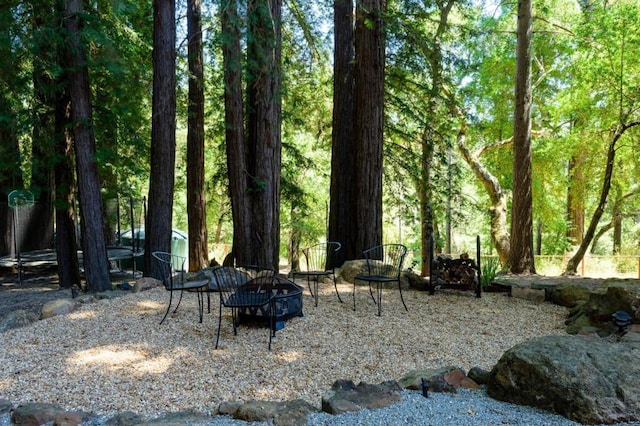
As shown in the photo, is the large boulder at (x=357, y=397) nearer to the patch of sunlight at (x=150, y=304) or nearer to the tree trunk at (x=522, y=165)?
the patch of sunlight at (x=150, y=304)

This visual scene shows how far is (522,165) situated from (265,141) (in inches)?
239

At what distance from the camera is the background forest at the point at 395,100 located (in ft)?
24.0

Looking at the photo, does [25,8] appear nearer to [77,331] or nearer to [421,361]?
[77,331]

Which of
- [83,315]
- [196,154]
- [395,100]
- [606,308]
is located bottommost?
[83,315]

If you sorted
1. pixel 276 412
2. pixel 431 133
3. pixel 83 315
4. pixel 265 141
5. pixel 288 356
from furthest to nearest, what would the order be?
pixel 431 133, pixel 265 141, pixel 83 315, pixel 288 356, pixel 276 412

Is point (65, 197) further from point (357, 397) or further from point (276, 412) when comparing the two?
point (357, 397)

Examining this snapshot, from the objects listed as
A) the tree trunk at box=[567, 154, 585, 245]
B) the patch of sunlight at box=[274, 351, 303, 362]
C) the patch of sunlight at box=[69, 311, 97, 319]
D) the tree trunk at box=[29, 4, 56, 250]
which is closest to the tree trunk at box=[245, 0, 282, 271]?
the patch of sunlight at box=[69, 311, 97, 319]

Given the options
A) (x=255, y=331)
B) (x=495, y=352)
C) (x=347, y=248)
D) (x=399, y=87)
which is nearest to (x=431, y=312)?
(x=495, y=352)

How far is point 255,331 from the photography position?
182 inches

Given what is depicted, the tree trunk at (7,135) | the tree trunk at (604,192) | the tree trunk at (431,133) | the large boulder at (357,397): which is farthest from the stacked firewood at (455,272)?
the tree trunk at (7,135)

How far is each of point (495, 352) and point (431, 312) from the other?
1409mm

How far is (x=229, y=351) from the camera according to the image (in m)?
4.04

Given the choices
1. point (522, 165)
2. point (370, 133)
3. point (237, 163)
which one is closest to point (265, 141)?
point (237, 163)

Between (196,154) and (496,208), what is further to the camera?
(496,208)
